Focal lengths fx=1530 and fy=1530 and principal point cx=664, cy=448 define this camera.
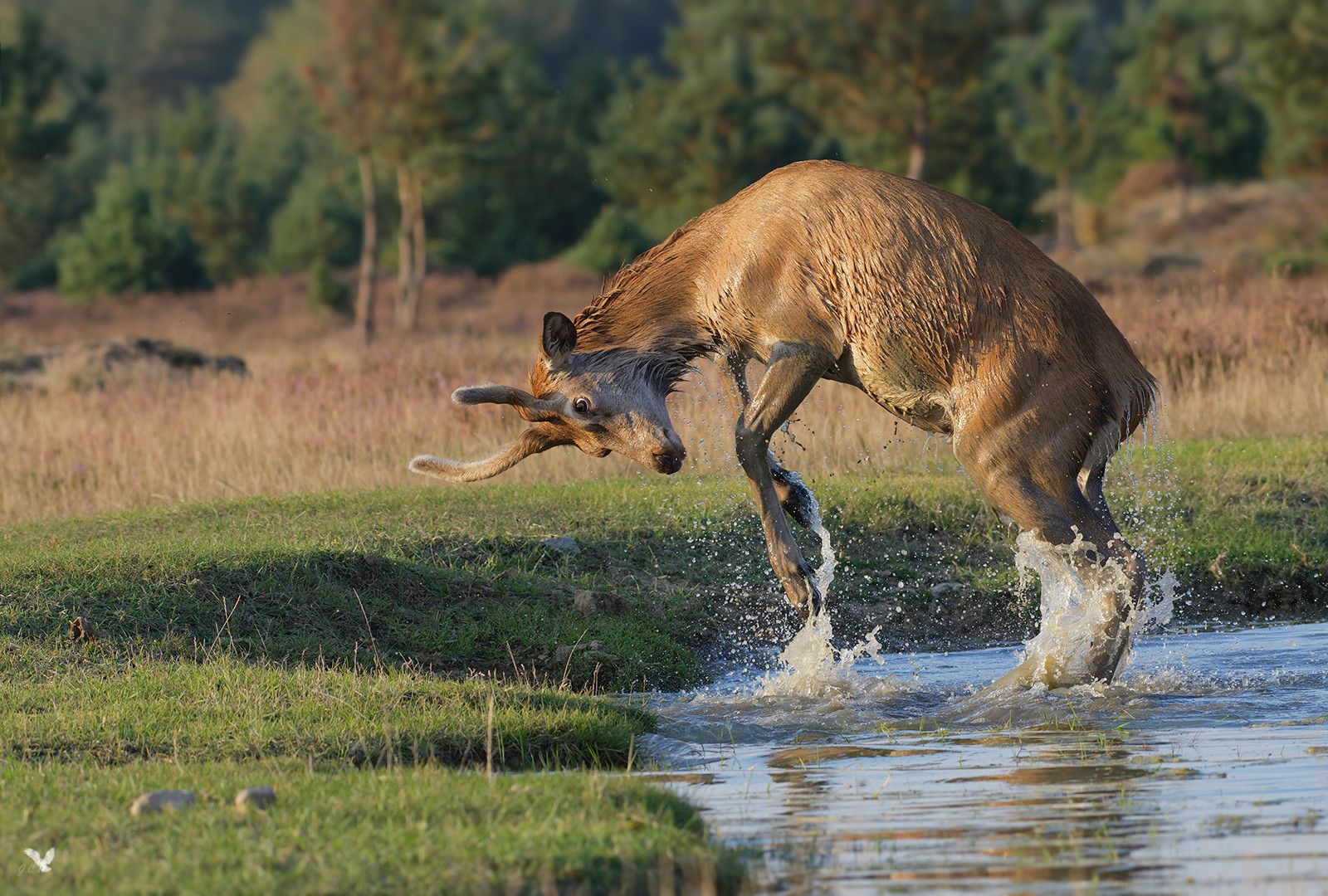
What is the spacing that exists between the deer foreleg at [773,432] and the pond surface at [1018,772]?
62cm

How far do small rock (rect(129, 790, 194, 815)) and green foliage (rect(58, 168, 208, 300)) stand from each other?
42.8 meters

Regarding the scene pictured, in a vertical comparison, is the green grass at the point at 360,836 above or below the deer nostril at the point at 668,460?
below

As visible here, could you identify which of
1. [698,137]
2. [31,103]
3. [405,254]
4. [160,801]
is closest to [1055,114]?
[698,137]

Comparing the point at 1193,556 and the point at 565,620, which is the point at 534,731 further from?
the point at 1193,556

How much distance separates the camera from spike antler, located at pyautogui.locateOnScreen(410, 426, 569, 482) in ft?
25.2

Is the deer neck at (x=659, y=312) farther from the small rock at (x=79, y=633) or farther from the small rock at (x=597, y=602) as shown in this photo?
the small rock at (x=79, y=633)

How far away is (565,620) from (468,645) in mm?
Result: 630

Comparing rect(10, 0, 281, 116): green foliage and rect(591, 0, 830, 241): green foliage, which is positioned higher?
rect(10, 0, 281, 116): green foliage

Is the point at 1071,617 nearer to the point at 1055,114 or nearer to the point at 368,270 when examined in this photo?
the point at 368,270

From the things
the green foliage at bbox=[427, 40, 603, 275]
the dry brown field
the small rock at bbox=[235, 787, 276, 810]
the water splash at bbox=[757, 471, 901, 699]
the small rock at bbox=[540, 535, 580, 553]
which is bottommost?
the water splash at bbox=[757, 471, 901, 699]

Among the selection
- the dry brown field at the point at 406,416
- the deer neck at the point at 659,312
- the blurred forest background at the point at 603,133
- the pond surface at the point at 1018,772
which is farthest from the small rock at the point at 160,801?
the blurred forest background at the point at 603,133

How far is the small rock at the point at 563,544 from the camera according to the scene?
32.4 feet

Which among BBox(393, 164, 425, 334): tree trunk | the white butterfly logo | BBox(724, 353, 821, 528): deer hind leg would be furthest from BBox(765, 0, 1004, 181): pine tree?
the white butterfly logo

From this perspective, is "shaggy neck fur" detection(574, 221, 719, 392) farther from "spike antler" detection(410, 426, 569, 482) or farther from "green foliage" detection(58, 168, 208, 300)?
"green foliage" detection(58, 168, 208, 300)
